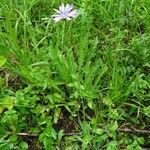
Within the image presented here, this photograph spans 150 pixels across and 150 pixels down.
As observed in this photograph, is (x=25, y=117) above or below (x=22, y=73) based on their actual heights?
below

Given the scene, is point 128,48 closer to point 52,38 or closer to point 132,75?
point 132,75

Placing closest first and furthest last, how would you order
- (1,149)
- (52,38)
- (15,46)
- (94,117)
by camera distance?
(1,149) → (94,117) → (15,46) → (52,38)

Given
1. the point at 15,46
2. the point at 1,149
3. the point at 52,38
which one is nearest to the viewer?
the point at 1,149

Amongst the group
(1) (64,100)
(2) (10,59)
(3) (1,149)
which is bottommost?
(3) (1,149)

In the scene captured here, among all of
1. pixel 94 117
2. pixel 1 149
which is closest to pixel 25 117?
pixel 1 149

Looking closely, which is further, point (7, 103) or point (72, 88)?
point (72, 88)

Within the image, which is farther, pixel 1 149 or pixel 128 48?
pixel 128 48
